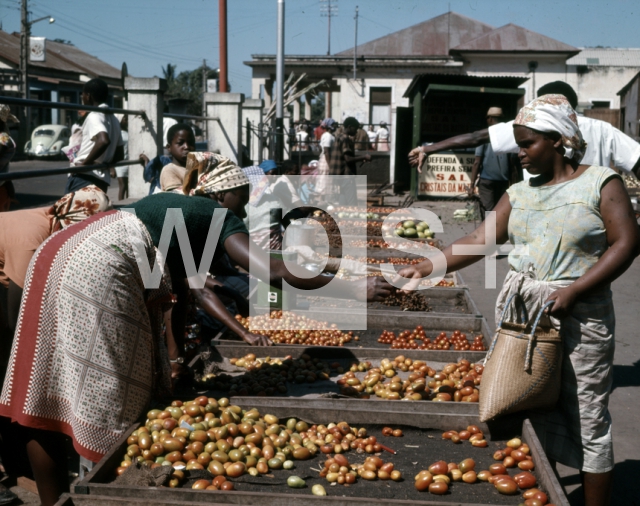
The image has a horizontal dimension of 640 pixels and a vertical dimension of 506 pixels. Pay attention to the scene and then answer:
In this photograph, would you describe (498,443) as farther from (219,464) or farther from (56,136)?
(56,136)

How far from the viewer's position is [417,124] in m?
16.8

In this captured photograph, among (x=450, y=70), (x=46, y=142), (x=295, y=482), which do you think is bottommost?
(x=295, y=482)

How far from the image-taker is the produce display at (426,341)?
514cm

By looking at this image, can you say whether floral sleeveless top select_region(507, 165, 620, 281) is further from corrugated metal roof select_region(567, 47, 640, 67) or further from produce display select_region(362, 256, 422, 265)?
corrugated metal roof select_region(567, 47, 640, 67)

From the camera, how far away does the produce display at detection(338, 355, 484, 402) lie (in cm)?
376

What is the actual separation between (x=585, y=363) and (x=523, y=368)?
32cm

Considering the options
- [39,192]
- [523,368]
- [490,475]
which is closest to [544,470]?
[490,475]

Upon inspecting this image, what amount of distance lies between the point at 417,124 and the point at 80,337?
1487cm

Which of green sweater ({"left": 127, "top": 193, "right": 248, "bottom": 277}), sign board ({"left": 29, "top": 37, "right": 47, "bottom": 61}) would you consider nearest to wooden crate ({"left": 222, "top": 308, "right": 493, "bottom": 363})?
green sweater ({"left": 127, "top": 193, "right": 248, "bottom": 277})

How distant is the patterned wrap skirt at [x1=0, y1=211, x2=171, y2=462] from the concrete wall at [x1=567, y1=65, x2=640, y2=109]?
108 feet

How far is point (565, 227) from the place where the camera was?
284cm

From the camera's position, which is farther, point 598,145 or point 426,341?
point 426,341

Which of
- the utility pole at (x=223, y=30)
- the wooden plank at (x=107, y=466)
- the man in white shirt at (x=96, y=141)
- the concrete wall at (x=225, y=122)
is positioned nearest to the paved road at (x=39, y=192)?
the concrete wall at (x=225, y=122)

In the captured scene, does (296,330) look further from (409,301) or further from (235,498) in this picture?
(235,498)
